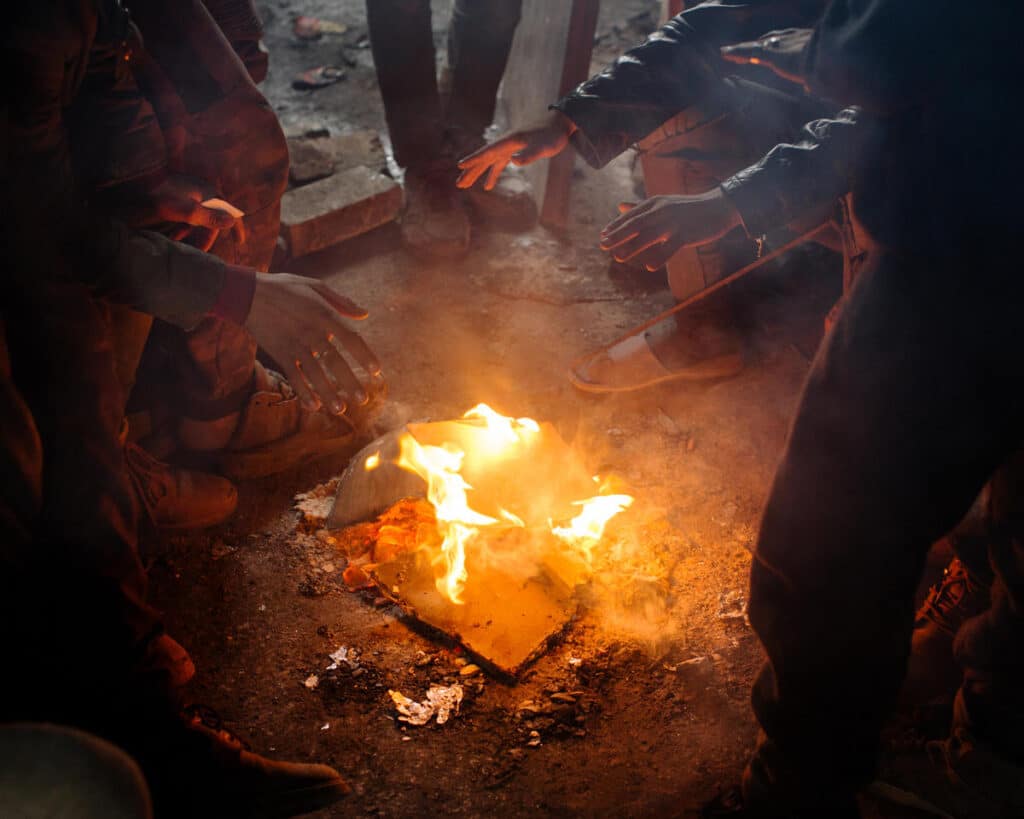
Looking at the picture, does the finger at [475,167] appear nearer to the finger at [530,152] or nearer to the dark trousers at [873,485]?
the finger at [530,152]

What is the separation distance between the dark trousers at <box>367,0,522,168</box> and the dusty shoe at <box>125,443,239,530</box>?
297cm

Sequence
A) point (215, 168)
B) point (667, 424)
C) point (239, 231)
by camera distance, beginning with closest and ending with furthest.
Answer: point (239, 231), point (215, 168), point (667, 424)

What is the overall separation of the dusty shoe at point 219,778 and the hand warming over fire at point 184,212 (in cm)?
174

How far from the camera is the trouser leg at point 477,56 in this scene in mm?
5113

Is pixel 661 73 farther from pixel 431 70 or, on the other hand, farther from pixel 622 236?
pixel 431 70

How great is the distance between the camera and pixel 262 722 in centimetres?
243

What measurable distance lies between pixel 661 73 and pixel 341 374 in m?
2.06

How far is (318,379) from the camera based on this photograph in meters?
2.43

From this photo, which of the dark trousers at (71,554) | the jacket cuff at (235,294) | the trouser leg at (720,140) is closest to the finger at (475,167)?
the trouser leg at (720,140)

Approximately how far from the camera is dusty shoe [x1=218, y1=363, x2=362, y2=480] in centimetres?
330

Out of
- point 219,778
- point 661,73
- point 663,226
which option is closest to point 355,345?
point 663,226

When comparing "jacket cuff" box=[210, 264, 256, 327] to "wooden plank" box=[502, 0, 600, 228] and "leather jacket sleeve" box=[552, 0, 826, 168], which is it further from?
"wooden plank" box=[502, 0, 600, 228]

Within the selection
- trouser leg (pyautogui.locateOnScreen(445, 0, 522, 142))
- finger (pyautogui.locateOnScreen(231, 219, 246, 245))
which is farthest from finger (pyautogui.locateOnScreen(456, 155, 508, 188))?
trouser leg (pyautogui.locateOnScreen(445, 0, 522, 142))

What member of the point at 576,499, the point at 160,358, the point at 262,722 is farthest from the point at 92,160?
the point at 576,499
